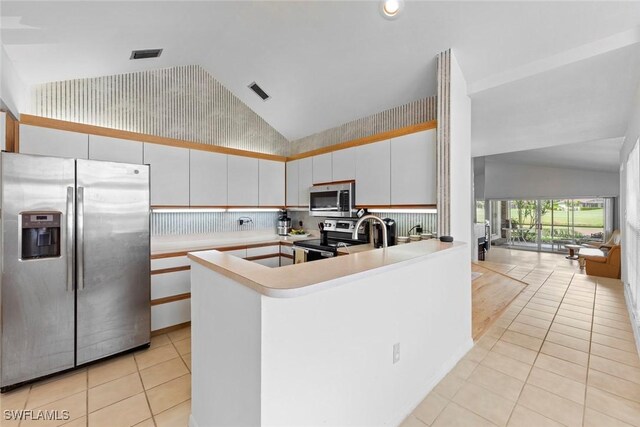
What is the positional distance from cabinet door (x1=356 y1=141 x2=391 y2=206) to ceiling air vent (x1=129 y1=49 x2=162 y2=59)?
8.09 ft

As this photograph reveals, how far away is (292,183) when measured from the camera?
4410 millimetres


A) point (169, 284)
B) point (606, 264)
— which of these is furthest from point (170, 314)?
point (606, 264)

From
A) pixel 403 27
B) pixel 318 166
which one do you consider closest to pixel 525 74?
pixel 403 27

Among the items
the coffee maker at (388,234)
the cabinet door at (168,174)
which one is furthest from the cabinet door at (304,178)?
the cabinet door at (168,174)

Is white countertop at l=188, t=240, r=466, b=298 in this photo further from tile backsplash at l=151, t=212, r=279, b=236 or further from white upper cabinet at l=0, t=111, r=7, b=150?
tile backsplash at l=151, t=212, r=279, b=236

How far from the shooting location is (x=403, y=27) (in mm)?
2396

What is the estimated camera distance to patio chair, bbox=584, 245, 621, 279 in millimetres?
5043

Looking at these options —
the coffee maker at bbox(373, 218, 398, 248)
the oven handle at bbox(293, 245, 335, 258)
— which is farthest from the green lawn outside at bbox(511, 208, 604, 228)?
the oven handle at bbox(293, 245, 335, 258)

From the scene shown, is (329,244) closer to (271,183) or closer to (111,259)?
(271,183)

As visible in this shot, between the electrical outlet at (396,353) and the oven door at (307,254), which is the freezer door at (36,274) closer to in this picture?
the oven door at (307,254)

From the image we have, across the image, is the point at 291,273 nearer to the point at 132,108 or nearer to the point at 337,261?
the point at 337,261

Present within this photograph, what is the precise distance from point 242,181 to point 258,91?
1.31m

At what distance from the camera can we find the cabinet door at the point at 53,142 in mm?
2449

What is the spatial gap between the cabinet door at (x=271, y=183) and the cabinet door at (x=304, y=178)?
0.39 m
